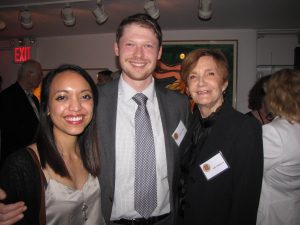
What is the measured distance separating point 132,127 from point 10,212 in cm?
101

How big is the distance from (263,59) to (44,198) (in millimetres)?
6279

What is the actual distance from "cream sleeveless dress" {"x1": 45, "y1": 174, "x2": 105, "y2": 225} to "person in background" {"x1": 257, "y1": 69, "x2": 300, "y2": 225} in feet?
4.32

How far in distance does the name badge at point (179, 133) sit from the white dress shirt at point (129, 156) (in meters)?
0.11

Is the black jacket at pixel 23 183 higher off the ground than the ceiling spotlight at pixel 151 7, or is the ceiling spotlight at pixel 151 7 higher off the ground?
the ceiling spotlight at pixel 151 7

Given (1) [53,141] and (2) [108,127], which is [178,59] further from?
(1) [53,141]

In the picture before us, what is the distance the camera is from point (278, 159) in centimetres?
197

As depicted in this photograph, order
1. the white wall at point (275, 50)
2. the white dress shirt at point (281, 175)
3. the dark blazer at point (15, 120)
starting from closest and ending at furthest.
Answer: the white dress shirt at point (281, 175) < the dark blazer at point (15, 120) < the white wall at point (275, 50)

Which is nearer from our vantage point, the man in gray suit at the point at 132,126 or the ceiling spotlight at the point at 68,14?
the man in gray suit at the point at 132,126

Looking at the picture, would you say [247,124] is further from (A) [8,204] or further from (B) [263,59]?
(B) [263,59]

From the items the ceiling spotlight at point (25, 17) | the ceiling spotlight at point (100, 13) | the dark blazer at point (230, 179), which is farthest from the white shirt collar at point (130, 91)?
the ceiling spotlight at point (25, 17)

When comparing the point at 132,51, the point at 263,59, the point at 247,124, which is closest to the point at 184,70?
the point at 132,51

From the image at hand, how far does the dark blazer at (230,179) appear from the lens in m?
1.68

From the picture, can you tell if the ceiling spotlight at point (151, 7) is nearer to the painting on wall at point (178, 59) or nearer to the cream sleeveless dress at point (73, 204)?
the painting on wall at point (178, 59)

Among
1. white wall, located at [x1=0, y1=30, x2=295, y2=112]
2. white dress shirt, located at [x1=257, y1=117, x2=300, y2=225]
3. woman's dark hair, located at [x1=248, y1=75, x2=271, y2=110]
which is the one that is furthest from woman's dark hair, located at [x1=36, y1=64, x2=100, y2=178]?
white wall, located at [x1=0, y1=30, x2=295, y2=112]
